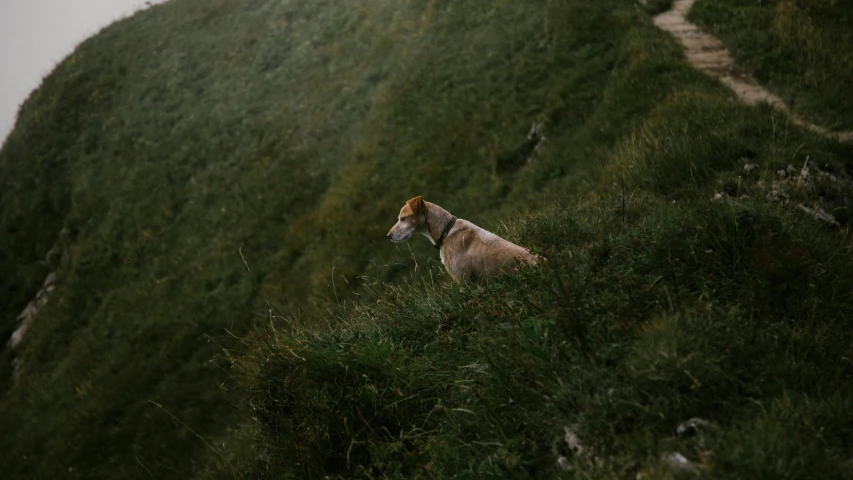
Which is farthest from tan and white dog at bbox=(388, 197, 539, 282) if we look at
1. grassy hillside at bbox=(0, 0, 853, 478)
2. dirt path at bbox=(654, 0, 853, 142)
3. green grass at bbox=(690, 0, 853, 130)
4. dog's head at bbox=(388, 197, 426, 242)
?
green grass at bbox=(690, 0, 853, 130)

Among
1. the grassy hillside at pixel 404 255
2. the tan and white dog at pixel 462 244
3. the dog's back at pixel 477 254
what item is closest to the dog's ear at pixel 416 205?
the tan and white dog at pixel 462 244

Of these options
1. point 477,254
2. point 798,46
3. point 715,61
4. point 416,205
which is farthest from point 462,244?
point 798,46

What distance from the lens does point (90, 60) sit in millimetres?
35438

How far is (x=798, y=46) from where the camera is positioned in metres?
12.6

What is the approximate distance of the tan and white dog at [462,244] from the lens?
21.6 feet

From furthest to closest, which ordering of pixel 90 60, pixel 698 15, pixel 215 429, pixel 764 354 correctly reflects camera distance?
1. pixel 90 60
2. pixel 698 15
3. pixel 215 429
4. pixel 764 354

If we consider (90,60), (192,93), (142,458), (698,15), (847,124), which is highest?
(90,60)

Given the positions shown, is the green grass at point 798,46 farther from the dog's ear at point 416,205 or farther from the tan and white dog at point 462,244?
the dog's ear at point 416,205

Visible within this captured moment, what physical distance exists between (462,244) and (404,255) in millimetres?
8490

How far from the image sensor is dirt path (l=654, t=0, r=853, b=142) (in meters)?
10.6

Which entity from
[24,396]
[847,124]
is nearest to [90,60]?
[24,396]

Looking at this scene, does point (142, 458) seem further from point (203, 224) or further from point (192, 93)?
point (192, 93)

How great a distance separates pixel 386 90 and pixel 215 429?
12945 millimetres

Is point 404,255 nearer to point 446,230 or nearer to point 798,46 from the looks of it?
point 446,230
